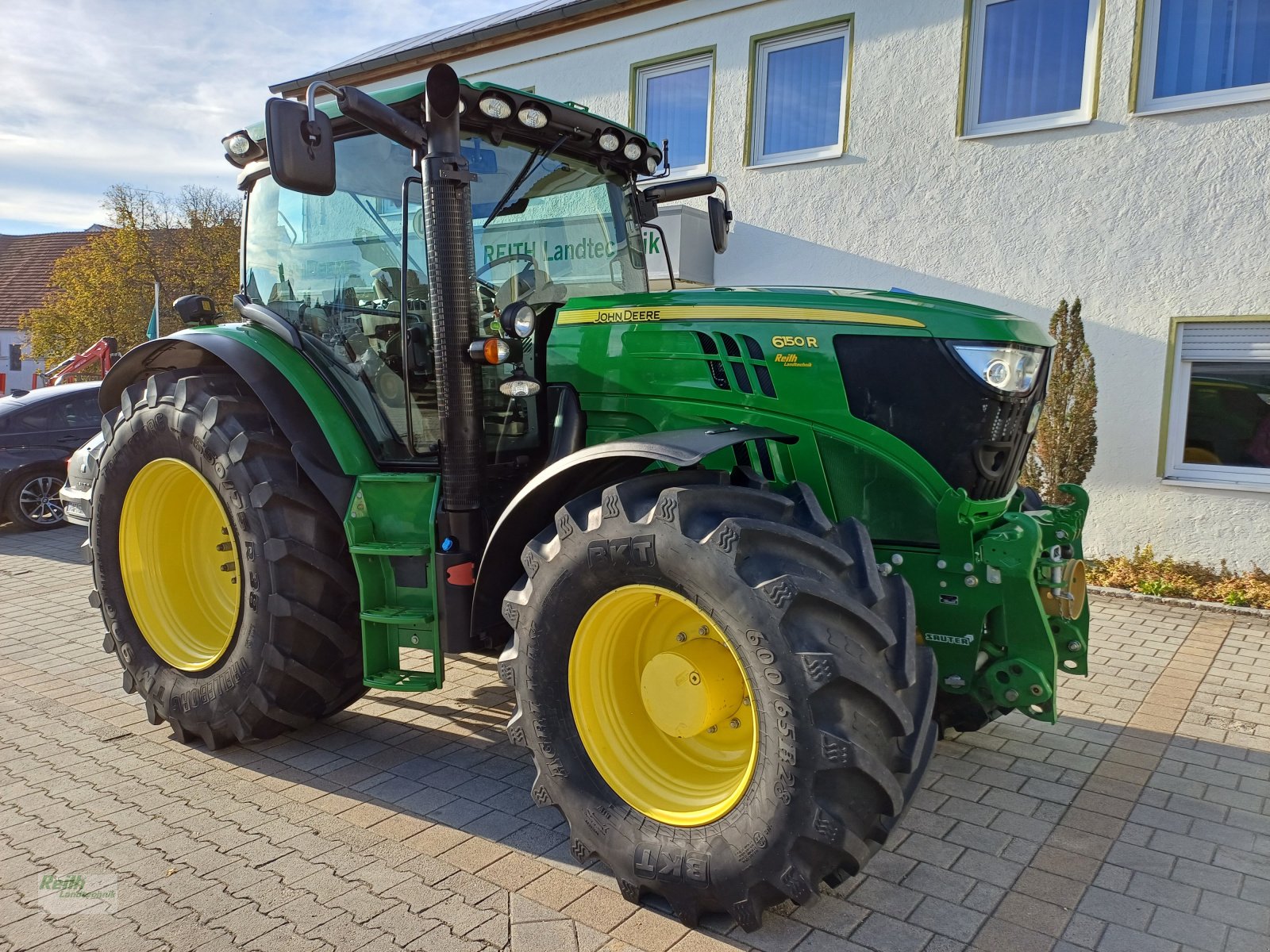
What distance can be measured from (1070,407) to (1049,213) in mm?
1589

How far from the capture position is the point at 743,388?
3.22 m

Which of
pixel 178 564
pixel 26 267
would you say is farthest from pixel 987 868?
pixel 26 267

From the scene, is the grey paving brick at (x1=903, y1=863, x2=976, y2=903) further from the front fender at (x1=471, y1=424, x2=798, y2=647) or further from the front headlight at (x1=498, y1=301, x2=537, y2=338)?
the front headlight at (x1=498, y1=301, x2=537, y2=338)

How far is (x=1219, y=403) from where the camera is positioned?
280 inches

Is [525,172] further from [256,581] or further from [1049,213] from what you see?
[1049,213]

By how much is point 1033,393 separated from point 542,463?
185cm

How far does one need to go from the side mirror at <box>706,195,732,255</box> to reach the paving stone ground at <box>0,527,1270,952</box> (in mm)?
2538

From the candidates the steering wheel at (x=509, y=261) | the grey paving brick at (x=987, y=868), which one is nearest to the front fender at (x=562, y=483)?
the steering wheel at (x=509, y=261)

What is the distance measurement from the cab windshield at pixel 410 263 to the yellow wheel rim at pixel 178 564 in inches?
34.7

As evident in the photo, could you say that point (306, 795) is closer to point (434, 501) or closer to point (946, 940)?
point (434, 501)

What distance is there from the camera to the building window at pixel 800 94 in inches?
342

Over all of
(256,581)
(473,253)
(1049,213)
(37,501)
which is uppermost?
(1049,213)

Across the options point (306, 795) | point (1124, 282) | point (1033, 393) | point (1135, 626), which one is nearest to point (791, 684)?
point (1033, 393)

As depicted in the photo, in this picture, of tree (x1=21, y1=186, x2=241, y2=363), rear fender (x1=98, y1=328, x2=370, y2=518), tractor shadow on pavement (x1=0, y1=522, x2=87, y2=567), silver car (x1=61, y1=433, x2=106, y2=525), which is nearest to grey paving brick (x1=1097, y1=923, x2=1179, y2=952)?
rear fender (x1=98, y1=328, x2=370, y2=518)
